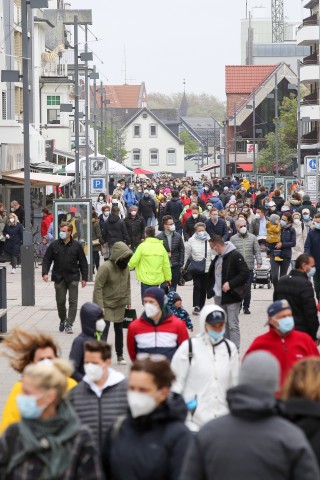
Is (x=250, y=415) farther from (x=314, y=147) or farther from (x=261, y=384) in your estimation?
(x=314, y=147)

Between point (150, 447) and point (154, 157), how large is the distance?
165m

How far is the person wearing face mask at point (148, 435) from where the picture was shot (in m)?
6.31

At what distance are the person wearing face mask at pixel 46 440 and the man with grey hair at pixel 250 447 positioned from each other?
0.46 meters

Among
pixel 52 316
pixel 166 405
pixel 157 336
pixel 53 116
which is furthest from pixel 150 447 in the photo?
pixel 53 116

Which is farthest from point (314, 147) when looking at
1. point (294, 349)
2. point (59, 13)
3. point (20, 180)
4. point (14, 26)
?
point (294, 349)

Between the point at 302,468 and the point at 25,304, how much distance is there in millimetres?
18748

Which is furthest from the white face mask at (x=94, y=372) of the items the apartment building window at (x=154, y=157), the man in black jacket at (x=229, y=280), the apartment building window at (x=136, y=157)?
the apartment building window at (x=154, y=157)

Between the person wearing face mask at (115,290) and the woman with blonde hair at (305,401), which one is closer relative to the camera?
the woman with blonde hair at (305,401)

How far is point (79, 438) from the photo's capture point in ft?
19.7

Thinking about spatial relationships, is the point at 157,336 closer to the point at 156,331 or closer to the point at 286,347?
the point at 156,331

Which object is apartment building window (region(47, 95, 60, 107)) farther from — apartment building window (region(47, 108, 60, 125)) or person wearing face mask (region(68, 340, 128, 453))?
person wearing face mask (region(68, 340, 128, 453))

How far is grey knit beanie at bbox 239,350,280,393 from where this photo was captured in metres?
6.02

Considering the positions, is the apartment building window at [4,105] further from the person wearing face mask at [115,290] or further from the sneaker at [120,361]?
the sneaker at [120,361]

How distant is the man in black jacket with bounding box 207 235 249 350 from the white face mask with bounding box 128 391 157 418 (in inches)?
370
